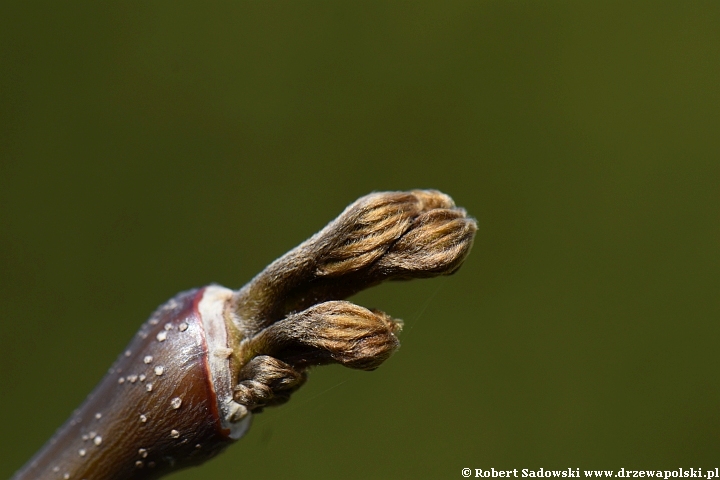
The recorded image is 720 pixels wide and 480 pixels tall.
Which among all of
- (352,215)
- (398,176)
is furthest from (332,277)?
(398,176)

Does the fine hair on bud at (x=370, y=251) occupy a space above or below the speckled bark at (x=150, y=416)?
above

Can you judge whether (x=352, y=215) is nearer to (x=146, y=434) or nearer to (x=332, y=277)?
(x=332, y=277)

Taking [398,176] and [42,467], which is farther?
[398,176]

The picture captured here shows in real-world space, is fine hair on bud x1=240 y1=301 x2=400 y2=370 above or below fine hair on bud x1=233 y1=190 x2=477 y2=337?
below

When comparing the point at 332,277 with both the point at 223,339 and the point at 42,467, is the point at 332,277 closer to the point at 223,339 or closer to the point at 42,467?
the point at 223,339

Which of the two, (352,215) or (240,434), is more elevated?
(352,215)

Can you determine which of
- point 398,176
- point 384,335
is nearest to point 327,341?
point 384,335

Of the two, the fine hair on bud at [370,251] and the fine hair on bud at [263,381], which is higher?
the fine hair on bud at [370,251]

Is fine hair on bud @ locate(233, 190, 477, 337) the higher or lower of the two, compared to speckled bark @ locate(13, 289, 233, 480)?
higher

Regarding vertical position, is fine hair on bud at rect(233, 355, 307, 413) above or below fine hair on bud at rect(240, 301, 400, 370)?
below

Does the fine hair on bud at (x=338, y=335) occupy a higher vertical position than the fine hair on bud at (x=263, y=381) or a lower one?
higher
